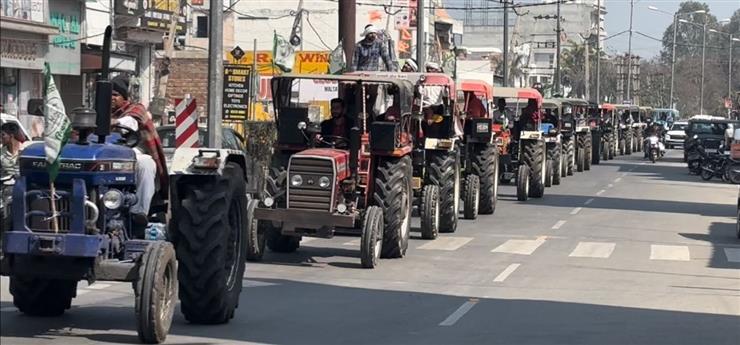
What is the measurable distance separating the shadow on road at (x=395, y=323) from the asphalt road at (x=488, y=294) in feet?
0.06

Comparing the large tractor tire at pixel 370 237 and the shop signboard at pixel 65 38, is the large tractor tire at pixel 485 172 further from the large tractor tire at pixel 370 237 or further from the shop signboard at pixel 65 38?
the shop signboard at pixel 65 38

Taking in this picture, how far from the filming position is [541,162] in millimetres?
36094

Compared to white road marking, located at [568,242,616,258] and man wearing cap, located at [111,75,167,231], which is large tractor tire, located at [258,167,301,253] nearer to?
white road marking, located at [568,242,616,258]

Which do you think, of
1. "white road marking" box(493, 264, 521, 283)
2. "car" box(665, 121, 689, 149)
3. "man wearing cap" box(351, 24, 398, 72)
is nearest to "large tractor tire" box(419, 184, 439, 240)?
"man wearing cap" box(351, 24, 398, 72)

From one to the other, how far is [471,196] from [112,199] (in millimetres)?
17599

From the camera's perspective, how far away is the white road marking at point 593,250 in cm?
2222

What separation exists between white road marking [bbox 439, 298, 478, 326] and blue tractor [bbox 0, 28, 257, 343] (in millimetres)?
2379

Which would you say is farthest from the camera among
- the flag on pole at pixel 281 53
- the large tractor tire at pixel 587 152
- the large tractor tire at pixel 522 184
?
the large tractor tire at pixel 587 152

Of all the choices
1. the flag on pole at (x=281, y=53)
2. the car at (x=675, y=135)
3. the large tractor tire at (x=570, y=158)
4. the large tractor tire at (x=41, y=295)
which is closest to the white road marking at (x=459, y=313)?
the large tractor tire at (x=41, y=295)

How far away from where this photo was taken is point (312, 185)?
1928 centimetres

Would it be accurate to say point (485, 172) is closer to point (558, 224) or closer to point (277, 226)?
point (558, 224)

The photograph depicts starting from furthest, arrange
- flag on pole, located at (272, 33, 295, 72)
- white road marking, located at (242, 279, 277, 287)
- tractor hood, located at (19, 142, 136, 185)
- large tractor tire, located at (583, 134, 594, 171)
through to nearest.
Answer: large tractor tire, located at (583, 134, 594, 171)
flag on pole, located at (272, 33, 295, 72)
white road marking, located at (242, 279, 277, 287)
tractor hood, located at (19, 142, 136, 185)

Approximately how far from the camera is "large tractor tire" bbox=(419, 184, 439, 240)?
2344 centimetres

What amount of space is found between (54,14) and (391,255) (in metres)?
19.6
